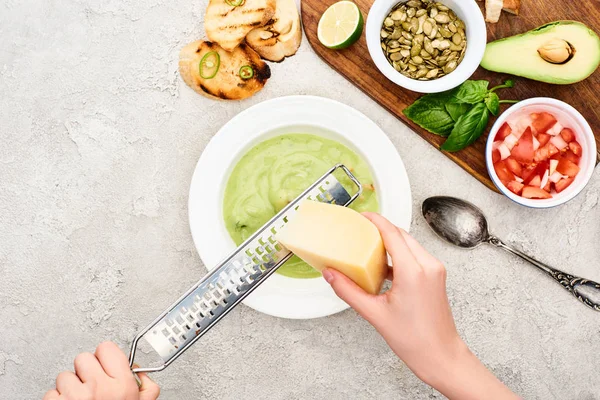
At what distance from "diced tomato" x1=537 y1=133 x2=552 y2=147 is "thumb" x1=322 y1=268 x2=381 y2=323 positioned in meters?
0.88

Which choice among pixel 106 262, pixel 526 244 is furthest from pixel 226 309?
pixel 526 244

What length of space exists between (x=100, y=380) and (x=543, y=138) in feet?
5.21

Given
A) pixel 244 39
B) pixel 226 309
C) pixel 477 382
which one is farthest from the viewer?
pixel 244 39

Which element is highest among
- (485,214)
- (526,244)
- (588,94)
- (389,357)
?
(588,94)

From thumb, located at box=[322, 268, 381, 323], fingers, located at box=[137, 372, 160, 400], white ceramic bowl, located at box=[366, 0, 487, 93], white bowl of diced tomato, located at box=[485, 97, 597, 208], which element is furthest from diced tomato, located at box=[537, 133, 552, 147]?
fingers, located at box=[137, 372, 160, 400]

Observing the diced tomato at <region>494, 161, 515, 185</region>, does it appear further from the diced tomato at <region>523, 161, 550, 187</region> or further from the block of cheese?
the block of cheese

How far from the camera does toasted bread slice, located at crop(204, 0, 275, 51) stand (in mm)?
1925

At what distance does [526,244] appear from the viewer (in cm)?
201

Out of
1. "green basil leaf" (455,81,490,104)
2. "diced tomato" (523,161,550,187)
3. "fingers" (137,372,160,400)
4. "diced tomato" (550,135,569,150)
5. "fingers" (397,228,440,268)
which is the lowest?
"fingers" (137,372,160,400)

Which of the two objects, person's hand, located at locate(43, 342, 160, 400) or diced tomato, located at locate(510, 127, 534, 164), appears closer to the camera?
person's hand, located at locate(43, 342, 160, 400)

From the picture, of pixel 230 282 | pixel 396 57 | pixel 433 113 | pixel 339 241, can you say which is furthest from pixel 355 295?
pixel 396 57

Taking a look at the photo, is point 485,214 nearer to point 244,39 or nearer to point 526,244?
point 526,244

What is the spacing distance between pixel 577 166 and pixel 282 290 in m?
1.06

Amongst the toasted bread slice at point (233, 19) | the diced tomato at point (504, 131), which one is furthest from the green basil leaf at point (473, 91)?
the toasted bread slice at point (233, 19)
